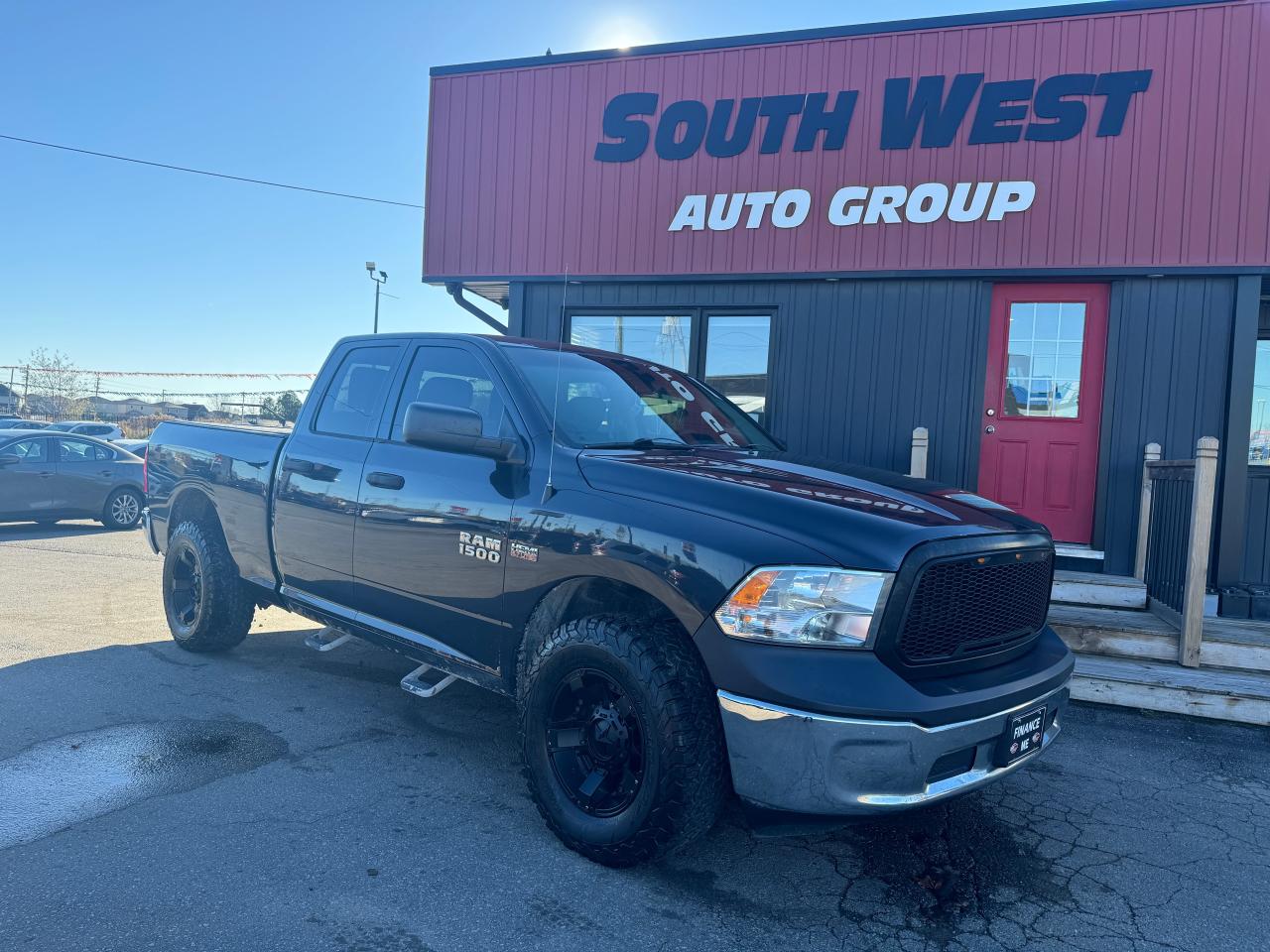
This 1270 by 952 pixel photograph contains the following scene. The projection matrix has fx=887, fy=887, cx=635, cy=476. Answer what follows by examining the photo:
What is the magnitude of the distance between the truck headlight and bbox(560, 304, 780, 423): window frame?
5258 mm

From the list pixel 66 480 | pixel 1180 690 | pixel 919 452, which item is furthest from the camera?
pixel 66 480

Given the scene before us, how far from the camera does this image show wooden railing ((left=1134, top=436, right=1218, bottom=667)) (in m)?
5.25

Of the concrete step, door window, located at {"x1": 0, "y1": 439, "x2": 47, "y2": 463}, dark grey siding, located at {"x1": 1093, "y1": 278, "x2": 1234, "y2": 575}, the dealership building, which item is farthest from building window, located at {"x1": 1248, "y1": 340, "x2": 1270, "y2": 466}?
door window, located at {"x1": 0, "y1": 439, "x2": 47, "y2": 463}

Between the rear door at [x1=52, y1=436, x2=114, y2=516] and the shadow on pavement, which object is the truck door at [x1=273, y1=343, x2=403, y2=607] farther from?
the rear door at [x1=52, y1=436, x2=114, y2=516]

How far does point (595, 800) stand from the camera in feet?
10.4

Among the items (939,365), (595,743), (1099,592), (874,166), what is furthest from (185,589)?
(874,166)

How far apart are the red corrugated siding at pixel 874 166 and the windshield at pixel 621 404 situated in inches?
150

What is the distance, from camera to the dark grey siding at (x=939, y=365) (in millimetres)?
7027

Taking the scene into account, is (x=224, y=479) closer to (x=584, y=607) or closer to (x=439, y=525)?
(x=439, y=525)

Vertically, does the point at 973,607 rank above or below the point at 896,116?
below

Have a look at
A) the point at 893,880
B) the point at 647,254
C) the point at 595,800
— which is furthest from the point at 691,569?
the point at 647,254

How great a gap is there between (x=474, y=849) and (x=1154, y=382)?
6.47 metres

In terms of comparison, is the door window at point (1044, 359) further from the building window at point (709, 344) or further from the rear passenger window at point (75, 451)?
the rear passenger window at point (75, 451)

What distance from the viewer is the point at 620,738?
3.09 metres
